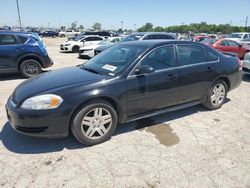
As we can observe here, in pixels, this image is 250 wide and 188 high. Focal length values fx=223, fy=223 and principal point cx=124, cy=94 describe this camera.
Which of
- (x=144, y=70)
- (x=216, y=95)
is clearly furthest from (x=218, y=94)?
(x=144, y=70)

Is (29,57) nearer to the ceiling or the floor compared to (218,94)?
nearer to the ceiling

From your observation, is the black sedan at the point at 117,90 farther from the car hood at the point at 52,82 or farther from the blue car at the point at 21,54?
the blue car at the point at 21,54

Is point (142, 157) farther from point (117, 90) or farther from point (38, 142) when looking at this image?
point (38, 142)

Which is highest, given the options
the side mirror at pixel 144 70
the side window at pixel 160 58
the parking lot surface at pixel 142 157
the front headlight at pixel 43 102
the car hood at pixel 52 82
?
the side window at pixel 160 58

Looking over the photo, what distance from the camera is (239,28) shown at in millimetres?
77375

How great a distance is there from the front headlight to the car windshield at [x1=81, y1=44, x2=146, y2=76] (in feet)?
3.13

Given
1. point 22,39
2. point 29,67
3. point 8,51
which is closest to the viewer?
point 8,51

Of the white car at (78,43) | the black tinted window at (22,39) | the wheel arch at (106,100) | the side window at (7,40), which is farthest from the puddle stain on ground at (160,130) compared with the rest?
the white car at (78,43)

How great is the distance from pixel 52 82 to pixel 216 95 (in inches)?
134

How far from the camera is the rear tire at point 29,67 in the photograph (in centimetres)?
775

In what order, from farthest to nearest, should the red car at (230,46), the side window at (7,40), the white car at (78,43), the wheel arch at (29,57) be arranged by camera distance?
the white car at (78,43), the red car at (230,46), the wheel arch at (29,57), the side window at (7,40)

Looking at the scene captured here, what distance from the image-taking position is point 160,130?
12.8ft

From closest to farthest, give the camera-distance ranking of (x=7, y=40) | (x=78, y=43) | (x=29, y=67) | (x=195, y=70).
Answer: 1. (x=195, y=70)
2. (x=7, y=40)
3. (x=29, y=67)
4. (x=78, y=43)

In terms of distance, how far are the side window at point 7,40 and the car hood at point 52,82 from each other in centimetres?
459
